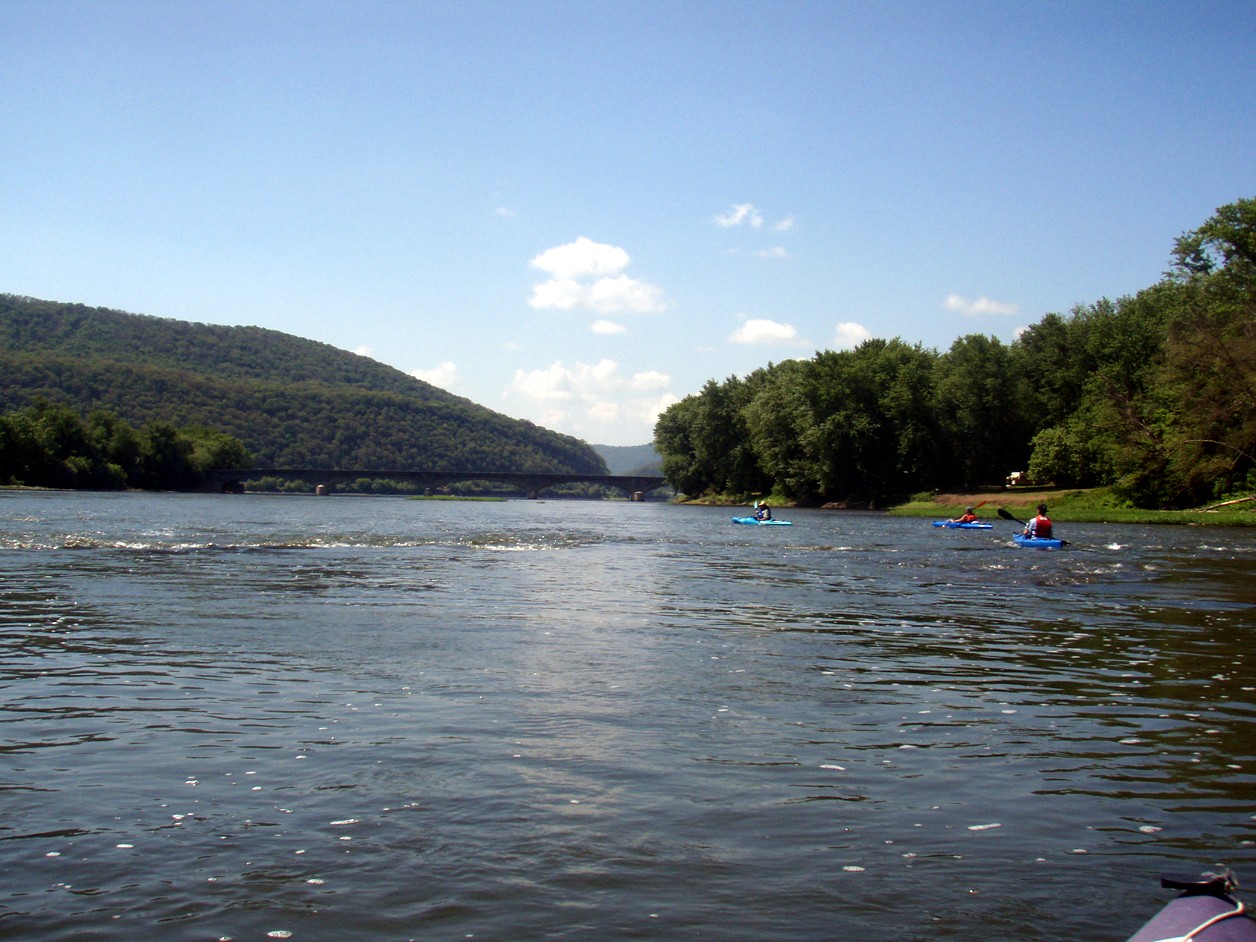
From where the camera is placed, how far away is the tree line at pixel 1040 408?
64562 mm

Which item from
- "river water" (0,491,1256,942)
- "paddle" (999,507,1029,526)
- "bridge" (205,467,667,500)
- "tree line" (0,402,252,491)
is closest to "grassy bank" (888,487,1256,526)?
"paddle" (999,507,1029,526)

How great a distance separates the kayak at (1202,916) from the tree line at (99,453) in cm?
12942

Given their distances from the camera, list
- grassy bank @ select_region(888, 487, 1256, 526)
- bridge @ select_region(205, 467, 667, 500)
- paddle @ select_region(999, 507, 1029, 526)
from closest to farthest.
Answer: paddle @ select_region(999, 507, 1029, 526)
grassy bank @ select_region(888, 487, 1256, 526)
bridge @ select_region(205, 467, 667, 500)

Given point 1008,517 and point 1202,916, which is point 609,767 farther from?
point 1008,517

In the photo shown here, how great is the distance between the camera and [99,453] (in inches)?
5118

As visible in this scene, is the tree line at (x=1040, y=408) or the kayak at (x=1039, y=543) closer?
the kayak at (x=1039, y=543)

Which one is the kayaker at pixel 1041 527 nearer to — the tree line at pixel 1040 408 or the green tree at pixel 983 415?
the tree line at pixel 1040 408

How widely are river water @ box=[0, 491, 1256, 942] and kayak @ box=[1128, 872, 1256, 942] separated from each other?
0.93 metres

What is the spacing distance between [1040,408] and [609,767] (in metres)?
98.5

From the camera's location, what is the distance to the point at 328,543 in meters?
41.5

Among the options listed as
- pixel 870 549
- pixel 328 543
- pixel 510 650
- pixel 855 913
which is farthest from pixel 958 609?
pixel 328 543

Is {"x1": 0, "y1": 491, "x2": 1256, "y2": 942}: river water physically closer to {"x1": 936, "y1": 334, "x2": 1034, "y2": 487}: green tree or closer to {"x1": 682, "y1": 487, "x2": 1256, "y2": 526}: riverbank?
{"x1": 682, "y1": 487, "x2": 1256, "y2": 526}: riverbank

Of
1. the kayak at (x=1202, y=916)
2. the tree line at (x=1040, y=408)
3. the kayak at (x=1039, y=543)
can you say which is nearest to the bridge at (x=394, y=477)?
the tree line at (x=1040, y=408)

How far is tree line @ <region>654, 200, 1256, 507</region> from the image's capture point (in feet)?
212
